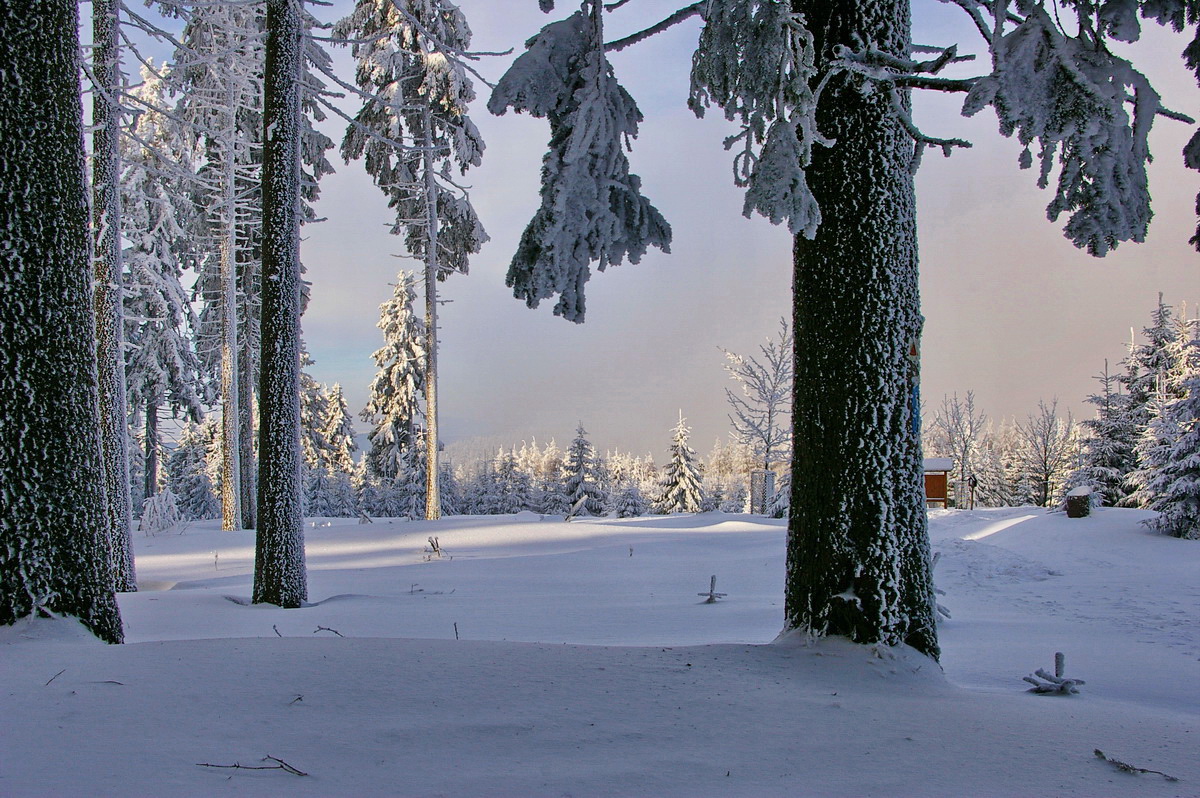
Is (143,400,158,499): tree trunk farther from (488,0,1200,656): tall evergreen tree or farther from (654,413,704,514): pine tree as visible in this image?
(488,0,1200,656): tall evergreen tree

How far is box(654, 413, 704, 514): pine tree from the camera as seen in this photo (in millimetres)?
33188

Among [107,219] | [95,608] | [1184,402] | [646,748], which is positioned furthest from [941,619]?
[1184,402]

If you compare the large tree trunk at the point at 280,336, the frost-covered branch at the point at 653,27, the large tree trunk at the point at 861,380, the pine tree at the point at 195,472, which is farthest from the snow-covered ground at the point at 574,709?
the pine tree at the point at 195,472

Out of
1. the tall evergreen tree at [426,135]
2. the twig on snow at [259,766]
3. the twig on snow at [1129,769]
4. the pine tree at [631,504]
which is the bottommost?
the pine tree at [631,504]

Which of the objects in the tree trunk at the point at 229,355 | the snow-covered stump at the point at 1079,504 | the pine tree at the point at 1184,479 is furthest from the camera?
the snow-covered stump at the point at 1079,504

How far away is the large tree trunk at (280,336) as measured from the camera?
799 centimetres

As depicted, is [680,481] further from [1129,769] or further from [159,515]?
[1129,769]

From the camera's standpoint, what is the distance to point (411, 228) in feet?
66.2

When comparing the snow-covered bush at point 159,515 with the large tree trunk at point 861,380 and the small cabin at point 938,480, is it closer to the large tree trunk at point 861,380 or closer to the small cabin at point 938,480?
the large tree trunk at point 861,380

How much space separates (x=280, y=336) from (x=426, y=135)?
12782 millimetres

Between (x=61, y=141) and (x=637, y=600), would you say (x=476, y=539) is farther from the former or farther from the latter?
(x=61, y=141)

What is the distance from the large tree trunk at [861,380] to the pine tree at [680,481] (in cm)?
2817

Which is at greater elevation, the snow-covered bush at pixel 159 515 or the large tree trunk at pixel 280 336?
the large tree trunk at pixel 280 336

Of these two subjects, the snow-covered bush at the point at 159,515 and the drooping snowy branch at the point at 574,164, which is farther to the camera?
the snow-covered bush at the point at 159,515
